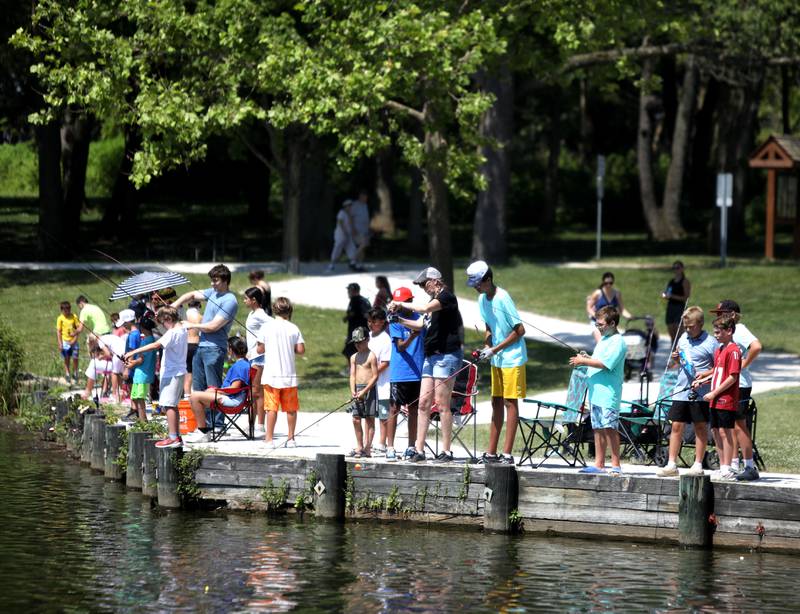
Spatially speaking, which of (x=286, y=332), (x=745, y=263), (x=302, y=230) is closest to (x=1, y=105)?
(x=302, y=230)

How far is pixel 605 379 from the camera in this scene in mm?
13516

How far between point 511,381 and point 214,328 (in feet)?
12.7

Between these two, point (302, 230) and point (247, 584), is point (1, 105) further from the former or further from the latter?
point (247, 584)

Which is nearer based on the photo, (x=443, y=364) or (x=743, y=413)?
(x=743, y=413)

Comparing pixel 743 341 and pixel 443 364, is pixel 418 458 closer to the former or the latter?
pixel 443 364

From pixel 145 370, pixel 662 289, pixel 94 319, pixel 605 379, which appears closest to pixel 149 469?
pixel 145 370

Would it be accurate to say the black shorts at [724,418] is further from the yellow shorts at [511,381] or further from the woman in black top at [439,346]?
the woman in black top at [439,346]

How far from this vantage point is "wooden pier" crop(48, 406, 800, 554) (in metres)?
13.0

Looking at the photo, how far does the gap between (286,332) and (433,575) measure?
154 inches

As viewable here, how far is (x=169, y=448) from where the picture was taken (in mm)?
14922

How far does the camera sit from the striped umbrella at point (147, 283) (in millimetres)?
17531

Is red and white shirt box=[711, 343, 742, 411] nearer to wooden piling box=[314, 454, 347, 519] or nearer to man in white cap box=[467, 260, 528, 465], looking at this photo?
man in white cap box=[467, 260, 528, 465]

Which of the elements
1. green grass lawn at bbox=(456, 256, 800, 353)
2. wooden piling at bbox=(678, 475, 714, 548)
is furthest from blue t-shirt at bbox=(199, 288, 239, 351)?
green grass lawn at bbox=(456, 256, 800, 353)

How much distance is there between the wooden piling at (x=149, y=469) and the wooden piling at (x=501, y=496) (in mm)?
3699
